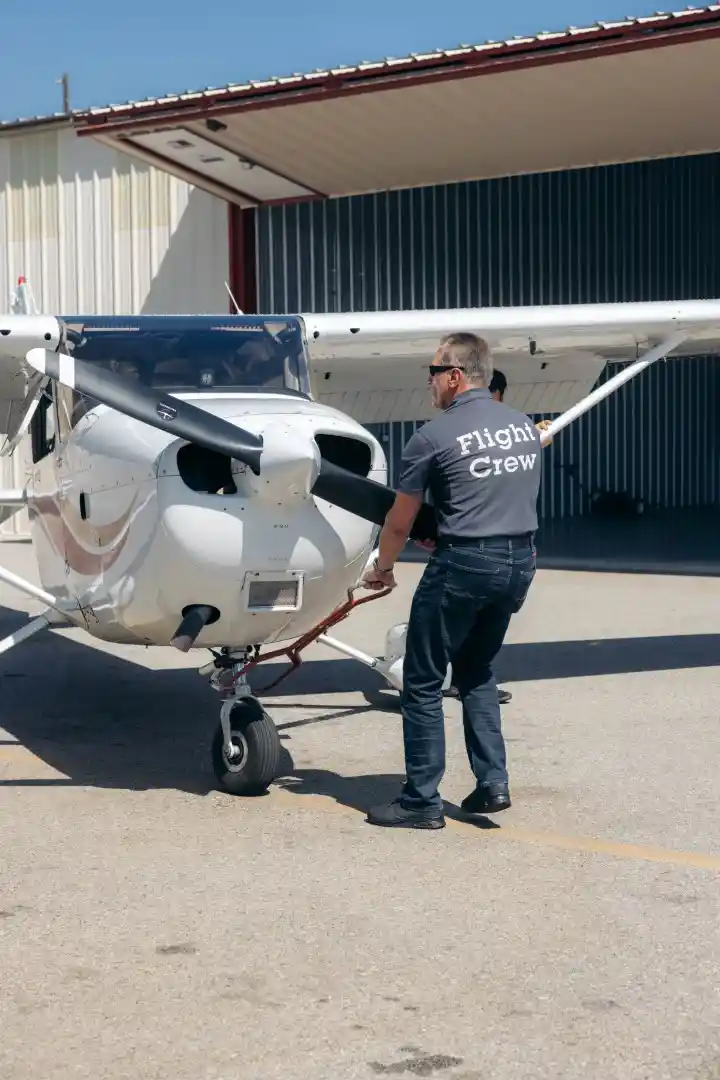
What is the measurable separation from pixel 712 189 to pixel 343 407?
1888cm

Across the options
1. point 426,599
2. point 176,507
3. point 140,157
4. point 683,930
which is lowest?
point 683,930

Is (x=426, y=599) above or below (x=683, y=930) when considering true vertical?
above

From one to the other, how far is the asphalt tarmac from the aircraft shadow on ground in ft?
0.09

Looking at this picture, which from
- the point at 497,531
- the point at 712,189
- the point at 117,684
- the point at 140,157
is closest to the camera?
the point at 497,531

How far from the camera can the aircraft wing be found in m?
8.00

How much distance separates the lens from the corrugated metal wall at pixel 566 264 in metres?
18.0

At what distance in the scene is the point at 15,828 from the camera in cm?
521

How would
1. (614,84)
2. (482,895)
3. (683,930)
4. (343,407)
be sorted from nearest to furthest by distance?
(683,930) < (482,895) < (343,407) < (614,84)

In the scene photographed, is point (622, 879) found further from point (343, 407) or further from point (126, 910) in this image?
point (343, 407)

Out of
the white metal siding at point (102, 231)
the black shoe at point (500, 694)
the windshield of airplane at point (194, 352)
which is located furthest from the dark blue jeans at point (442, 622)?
the white metal siding at point (102, 231)

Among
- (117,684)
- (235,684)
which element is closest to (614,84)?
(117,684)

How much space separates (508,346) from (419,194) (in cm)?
1094

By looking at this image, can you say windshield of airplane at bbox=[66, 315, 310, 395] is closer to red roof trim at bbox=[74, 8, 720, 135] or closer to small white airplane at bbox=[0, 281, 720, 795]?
small white airplane at bbox=[0, 281, 720, 795]

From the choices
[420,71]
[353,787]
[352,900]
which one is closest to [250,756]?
[353,787]
